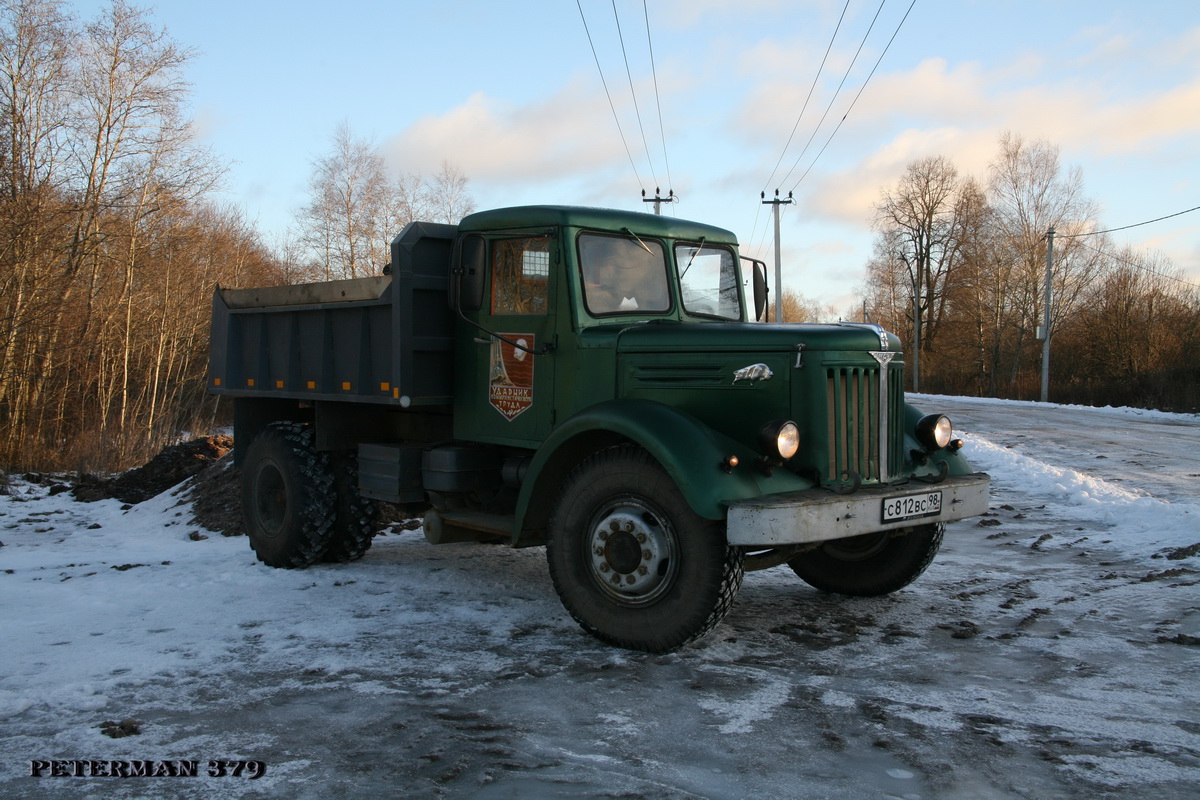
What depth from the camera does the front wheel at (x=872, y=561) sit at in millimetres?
5789

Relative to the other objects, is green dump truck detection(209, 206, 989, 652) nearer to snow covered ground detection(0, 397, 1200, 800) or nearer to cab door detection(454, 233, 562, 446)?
cab door detection(454, 233, 562, 446)

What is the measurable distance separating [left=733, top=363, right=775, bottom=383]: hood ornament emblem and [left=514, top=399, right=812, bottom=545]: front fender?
35 centimetres

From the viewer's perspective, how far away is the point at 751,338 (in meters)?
5.05

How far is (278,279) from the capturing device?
38.1 meters

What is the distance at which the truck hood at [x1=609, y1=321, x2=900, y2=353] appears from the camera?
195 inches

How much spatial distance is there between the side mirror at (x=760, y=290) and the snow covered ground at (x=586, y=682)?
1.88 metres

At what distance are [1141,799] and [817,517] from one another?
1799 mm

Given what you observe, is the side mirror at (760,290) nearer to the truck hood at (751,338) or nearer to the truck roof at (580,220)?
the truck roof at (580,220)

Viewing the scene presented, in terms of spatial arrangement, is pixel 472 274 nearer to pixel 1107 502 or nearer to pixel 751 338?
pixel 751 338

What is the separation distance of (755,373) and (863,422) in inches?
25.9

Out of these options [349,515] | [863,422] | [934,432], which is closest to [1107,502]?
[934,432]

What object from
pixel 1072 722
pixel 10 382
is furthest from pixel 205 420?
pixel 1072 722

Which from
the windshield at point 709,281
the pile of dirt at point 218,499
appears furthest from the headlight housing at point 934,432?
the pile of dirt at point 218,499

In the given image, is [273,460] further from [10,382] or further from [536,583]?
[10,382]
